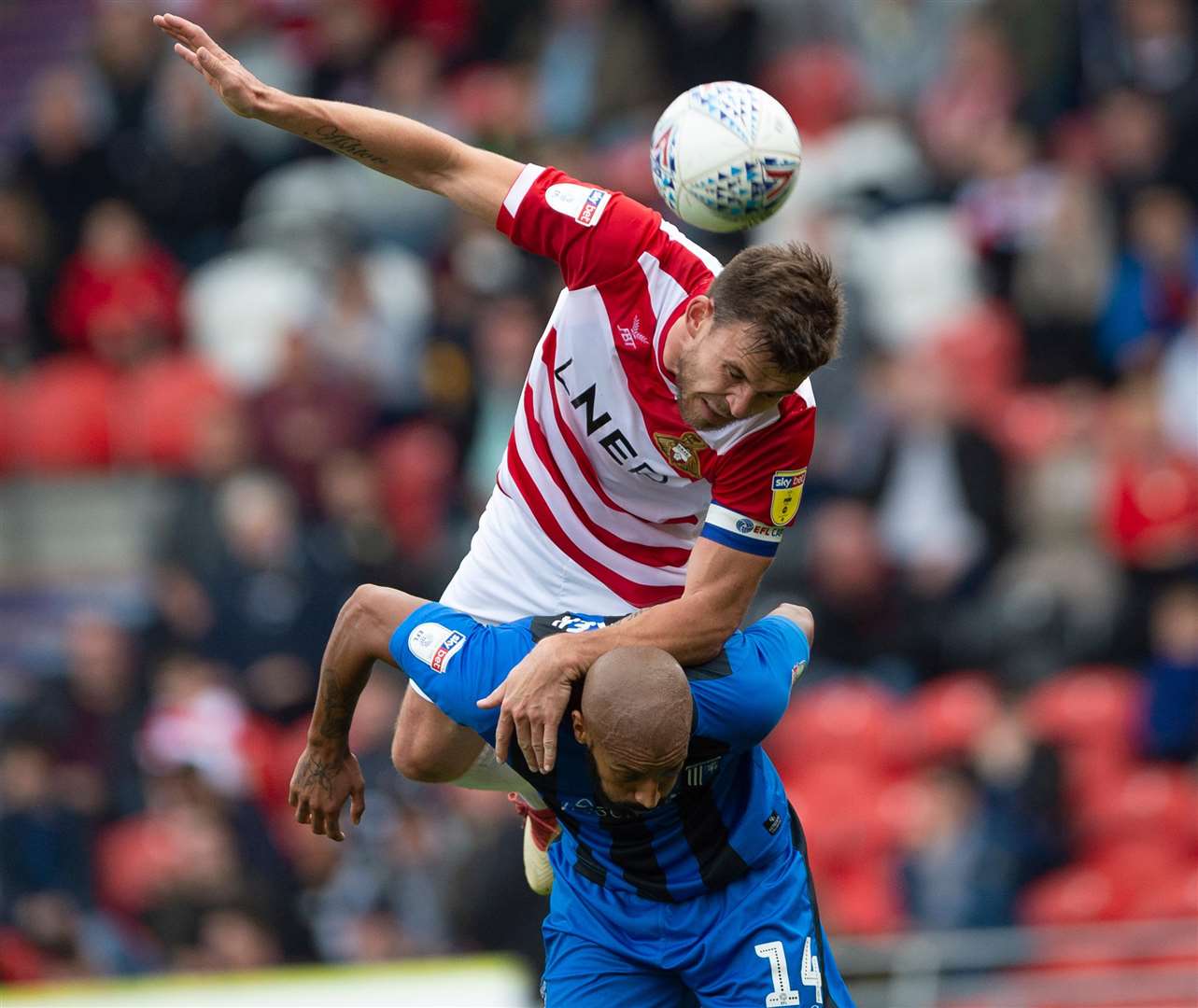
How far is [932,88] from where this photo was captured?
1295 cm

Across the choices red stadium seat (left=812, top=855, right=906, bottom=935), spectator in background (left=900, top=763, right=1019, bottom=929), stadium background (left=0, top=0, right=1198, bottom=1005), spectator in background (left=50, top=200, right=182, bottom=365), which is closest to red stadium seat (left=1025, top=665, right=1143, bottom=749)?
stadium background (left=0, top=0, right=1198, bottom=1005)

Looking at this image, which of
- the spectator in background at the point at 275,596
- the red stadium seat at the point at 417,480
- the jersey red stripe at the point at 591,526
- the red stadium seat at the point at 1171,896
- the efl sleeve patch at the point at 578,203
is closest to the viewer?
the efl sleeve patch at the point at 578,203

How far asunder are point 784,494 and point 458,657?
37.3 inches

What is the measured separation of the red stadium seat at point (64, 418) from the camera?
42.8 feet

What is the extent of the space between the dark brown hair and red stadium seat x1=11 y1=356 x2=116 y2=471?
8.52 m

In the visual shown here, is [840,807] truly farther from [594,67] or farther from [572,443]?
[594,67]

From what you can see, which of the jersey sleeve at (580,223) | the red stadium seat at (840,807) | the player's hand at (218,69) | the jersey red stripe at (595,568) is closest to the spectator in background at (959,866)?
the red stadium seat at (840,807)

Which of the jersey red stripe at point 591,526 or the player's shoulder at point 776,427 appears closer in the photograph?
the player's shoulder at point 776,427

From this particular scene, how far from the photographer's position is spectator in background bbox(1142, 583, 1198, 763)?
9.77 metres

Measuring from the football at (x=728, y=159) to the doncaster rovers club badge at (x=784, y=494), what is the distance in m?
0.71

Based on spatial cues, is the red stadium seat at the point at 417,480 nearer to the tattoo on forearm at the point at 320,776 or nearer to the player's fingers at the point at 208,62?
the tattoo on forearm at the point at 320,776

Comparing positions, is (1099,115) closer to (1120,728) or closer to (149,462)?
(1120,728)

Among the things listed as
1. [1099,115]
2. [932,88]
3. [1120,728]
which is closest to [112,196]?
[932,88]

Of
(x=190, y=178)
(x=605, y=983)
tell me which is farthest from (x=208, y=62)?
(x=190, y=178)
